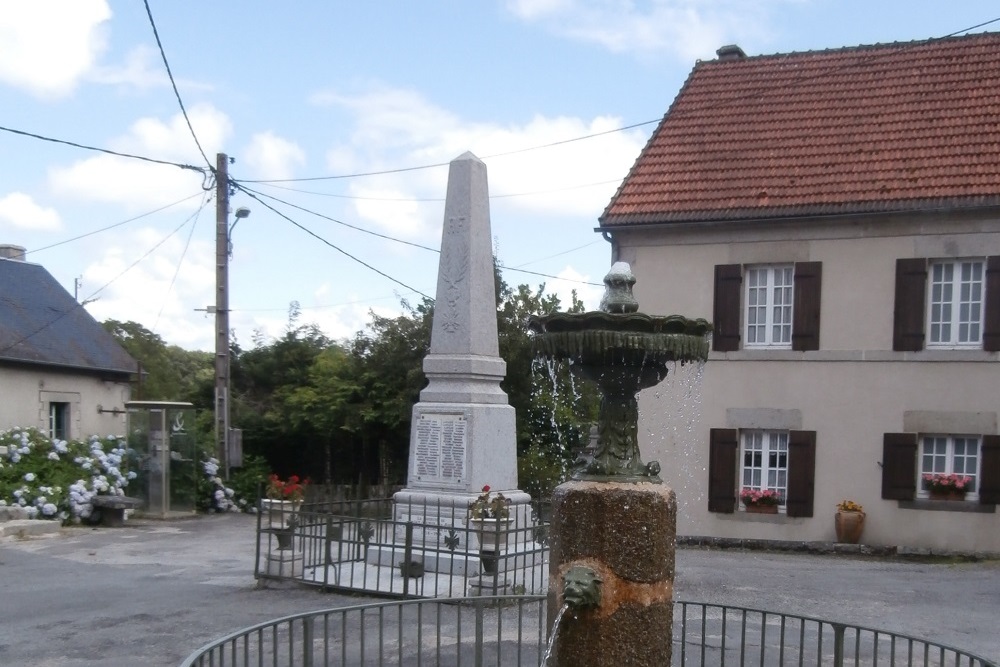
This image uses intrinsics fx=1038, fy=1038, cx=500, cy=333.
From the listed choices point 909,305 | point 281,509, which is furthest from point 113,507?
point 909,305

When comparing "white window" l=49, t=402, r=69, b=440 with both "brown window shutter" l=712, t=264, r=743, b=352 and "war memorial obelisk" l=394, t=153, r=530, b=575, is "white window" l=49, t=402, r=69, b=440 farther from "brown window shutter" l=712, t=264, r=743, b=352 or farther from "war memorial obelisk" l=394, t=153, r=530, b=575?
"brown window shutter" l=712, t=264, r=743, b=352

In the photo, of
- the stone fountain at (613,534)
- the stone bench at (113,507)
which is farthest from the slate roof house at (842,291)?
the stone fountain at (613,534)

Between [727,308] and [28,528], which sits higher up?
[727,308]

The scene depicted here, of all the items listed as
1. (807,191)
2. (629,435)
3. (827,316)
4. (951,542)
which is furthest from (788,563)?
(629,435)

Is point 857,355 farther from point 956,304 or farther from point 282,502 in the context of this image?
point 282,502

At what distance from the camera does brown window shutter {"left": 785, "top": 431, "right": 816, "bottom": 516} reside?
1702 cm

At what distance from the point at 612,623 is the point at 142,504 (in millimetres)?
17571

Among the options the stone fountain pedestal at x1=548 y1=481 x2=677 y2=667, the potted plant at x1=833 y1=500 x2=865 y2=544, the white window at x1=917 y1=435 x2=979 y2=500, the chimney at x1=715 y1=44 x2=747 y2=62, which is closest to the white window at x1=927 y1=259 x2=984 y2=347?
the white window at x1=917 y1=435 x2=979 y2=500

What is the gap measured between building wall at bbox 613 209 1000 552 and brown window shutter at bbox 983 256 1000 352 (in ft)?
0.52

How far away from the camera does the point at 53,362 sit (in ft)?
75.2

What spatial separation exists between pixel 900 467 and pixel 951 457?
82cm

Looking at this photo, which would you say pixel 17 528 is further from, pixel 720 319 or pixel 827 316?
pixel 827 316

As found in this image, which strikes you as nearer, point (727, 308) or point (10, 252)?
point (727, 308)

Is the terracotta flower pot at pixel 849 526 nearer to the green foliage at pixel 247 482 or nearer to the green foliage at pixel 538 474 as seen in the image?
the green foliage at pixel 538 474
